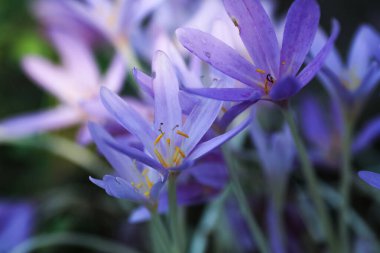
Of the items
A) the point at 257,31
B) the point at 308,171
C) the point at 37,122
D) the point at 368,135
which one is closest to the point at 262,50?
the point at 257,31

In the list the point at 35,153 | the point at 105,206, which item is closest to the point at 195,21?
the point at 105,206

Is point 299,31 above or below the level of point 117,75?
above

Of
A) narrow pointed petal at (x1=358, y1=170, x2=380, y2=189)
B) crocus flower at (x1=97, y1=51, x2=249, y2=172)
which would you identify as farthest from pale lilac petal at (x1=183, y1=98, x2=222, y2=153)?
narrow pointed petal at (x1=358, y1=170, x2=380, y2=189)

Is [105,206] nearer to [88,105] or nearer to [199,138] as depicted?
[88,105]

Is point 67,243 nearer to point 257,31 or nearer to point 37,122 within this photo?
point 37,122

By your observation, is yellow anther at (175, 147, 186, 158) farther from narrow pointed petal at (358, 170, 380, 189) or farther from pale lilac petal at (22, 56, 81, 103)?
pale lilac petal at (22, 56, 81, 103)

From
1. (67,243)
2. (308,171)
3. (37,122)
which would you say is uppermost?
(308,171)

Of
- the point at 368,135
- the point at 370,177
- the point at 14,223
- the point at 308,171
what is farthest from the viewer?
the point at 14,223
